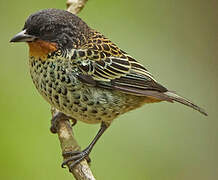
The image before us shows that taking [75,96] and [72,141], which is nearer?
[75,96]

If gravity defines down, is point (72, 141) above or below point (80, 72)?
below

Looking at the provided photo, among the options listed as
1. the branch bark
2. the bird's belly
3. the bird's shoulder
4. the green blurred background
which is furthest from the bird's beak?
the green blurred background

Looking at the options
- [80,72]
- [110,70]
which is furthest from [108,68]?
[80,72]

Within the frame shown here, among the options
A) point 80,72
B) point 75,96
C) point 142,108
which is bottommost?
point 142,108

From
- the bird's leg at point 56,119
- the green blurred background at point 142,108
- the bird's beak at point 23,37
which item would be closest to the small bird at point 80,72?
the bird's beak at point 23,37

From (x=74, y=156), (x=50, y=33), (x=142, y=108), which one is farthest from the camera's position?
(x=142, y=108)

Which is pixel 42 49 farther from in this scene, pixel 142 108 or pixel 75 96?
pixel 142 108
